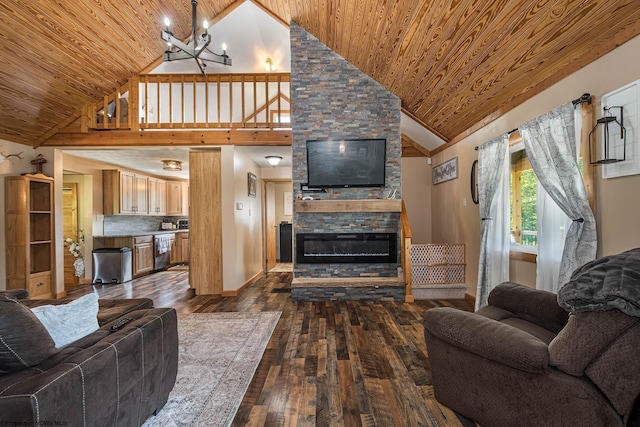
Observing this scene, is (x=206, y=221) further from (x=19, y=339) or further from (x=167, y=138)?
(x=19, y=339)

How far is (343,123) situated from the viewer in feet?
15.2

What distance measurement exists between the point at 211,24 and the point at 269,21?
3.26ft

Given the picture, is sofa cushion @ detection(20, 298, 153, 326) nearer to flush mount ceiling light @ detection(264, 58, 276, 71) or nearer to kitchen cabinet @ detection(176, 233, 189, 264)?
flush mount ceiling light @ detection(264, 58, 276, 71)

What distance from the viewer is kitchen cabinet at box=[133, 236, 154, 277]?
21.0 feet

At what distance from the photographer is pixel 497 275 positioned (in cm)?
342

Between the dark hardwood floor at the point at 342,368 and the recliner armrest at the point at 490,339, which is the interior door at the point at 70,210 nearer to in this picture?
the dark hardwood floor at the point at 342,368

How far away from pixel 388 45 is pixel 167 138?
11.5 feet

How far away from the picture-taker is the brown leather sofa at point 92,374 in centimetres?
103

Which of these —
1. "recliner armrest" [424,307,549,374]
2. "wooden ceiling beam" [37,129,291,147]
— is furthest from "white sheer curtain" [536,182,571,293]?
"wooden ceiling beam" [37,129,291,147]

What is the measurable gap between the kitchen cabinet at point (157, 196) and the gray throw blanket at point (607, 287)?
800 centimetres

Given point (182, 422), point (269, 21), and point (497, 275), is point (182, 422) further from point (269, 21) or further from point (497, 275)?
point (269, 21)

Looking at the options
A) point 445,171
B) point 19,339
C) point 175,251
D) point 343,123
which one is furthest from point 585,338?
point 175,251

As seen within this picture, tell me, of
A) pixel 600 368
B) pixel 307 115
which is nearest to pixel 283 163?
pixel 307 115

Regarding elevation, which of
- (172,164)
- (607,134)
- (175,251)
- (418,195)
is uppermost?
(172,164)
